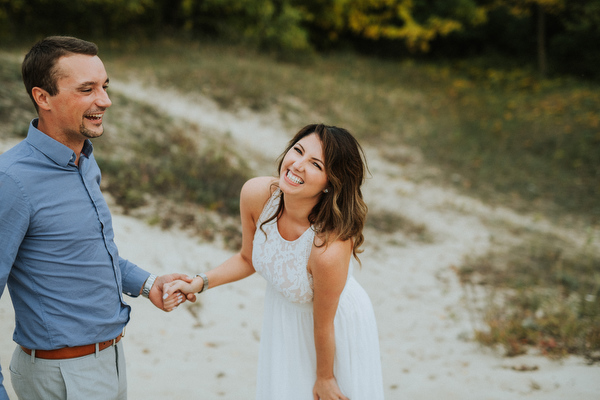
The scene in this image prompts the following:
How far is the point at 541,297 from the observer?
6.22 m

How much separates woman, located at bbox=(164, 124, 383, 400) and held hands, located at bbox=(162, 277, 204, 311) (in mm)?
16

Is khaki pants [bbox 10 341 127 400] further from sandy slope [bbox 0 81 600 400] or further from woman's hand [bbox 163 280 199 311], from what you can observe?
sandy slope [bbox 0 81 600 400]

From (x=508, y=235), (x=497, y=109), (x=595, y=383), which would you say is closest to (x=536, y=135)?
(x=497, y=109)

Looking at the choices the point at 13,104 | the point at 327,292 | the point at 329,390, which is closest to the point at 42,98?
the point at 327,292

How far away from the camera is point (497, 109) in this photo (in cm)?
1600

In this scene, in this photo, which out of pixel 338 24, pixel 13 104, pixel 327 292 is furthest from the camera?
pixel 338 24

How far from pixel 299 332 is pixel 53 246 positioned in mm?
1199

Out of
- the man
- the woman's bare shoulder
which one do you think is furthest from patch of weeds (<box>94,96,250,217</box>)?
the man

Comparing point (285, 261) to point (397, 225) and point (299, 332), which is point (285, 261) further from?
point (397, 225)

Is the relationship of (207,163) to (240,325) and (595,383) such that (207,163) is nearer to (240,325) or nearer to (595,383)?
(240,325)

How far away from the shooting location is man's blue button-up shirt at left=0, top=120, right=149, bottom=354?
5.78 feet

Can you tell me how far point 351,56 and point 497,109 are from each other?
21.7ft

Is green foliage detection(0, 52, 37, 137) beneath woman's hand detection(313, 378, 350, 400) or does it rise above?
above

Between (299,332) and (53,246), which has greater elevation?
(53,246)
